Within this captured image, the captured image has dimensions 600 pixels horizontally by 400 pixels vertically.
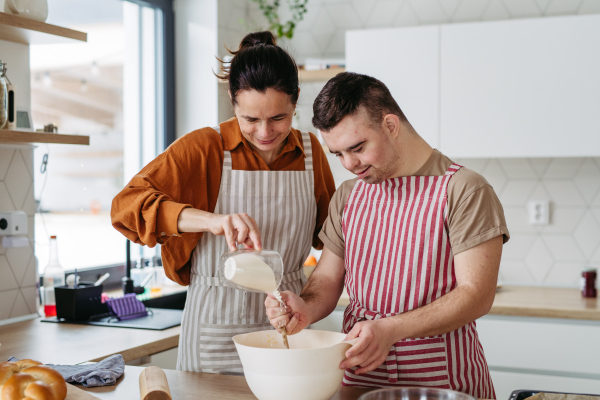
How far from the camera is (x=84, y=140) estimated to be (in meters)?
2.21

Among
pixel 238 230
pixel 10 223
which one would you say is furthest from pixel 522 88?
pixel 10 223

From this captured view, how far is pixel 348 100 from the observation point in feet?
4.50

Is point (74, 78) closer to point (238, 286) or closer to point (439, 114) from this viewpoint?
point (439, 114)

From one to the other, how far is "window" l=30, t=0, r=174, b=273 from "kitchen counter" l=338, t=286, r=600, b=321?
1.25 metres

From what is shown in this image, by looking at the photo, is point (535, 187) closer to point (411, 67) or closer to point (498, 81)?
point (498, 81)

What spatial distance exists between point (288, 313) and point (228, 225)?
0.77 feet

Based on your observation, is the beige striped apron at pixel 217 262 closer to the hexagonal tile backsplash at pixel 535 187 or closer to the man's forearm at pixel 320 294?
the man's forearm at pixel 320 294

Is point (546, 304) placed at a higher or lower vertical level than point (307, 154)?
lower

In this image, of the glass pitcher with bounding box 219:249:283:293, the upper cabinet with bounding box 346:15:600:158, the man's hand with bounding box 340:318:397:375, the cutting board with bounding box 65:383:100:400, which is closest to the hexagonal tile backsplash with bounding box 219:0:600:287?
the upper cabinet with bounding box 346:15:600:158

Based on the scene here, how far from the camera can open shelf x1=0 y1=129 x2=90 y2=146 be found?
1.95 meters

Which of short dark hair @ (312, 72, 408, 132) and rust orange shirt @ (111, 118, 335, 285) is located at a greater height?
short dark hair @ (312, 72, 408, 132)

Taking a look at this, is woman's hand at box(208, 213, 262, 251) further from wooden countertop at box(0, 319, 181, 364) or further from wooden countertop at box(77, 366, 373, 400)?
wooden countertop at box(0, 319, 181, 364)

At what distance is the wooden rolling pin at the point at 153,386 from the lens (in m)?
1.12

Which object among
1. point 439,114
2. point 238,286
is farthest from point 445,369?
point 439,114
